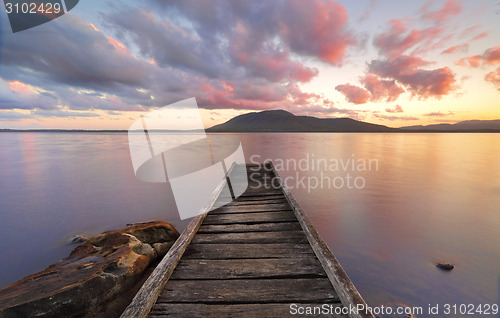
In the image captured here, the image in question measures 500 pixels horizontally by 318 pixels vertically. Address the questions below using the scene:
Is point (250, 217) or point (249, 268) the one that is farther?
point (250, 217)

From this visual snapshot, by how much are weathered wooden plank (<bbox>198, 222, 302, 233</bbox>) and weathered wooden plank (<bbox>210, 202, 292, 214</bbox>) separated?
0.87 meters

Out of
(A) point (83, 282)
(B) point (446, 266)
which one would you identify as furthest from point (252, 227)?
(B) point (446, 266)

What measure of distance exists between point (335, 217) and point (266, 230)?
224 inches

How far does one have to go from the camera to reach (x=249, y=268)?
9.52 feet

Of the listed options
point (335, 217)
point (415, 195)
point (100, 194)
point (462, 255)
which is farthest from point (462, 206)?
point (100, 194)

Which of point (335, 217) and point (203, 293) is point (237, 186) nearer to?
point (335, 217)

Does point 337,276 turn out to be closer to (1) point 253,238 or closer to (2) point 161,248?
(1) point 253,238

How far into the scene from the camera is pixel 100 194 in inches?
479

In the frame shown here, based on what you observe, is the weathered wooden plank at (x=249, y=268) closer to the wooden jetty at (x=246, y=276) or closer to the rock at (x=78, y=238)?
the wooden jetty at (x=246, y=276)

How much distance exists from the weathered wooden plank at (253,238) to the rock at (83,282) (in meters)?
1.37

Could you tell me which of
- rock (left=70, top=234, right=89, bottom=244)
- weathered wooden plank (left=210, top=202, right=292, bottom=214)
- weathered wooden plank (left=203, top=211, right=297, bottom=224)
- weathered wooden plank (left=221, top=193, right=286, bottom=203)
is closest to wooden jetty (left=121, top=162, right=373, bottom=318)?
weathered wooden plank (left=203, top=211, right=297, bottom=224)

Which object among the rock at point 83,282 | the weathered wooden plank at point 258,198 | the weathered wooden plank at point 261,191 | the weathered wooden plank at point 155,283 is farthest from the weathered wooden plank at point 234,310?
the weathered wooden plank at point 261,191

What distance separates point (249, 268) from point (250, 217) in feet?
6.30

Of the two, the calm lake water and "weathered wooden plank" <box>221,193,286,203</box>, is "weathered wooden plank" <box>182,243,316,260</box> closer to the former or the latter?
the calm lake water
